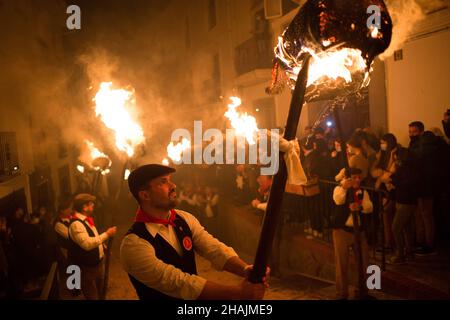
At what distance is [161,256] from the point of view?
2.66 m

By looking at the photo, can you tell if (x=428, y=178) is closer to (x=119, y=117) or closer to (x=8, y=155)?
(x=119, y=117)

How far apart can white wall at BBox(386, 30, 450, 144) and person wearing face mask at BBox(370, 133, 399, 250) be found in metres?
1.19

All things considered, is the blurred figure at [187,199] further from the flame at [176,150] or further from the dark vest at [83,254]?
the dark vest at [83,254]

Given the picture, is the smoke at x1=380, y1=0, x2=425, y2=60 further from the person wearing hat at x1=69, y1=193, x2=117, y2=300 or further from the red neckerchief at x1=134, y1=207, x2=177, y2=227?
the person wearing hat at x1=69, y1=193, x2=117, y2=300

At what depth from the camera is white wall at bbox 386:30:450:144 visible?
6.68 metres

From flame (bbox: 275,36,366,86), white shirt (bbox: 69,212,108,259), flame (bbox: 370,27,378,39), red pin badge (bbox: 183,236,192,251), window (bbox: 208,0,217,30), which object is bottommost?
white shirt (bbox: 69,212,108,259)

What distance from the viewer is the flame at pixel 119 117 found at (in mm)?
6918

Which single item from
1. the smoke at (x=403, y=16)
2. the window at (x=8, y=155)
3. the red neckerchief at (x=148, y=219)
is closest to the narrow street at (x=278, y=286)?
the window at (x=8, y=155)

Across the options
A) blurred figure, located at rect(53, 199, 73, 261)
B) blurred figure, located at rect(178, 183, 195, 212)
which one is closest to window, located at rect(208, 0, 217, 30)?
blurred figure, located at rect(178, 183, 195, 212)

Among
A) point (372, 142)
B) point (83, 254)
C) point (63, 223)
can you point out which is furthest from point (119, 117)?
point (372, 142)

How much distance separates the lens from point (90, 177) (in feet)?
49.4

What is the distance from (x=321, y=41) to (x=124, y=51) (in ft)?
71.9
